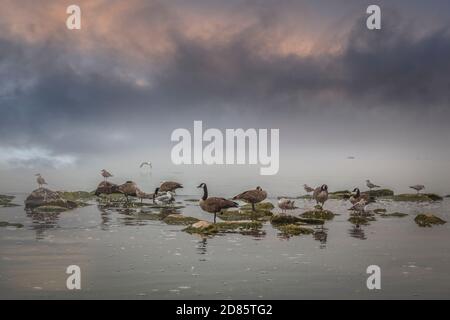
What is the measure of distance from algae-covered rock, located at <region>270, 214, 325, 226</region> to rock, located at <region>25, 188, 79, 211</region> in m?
19.8

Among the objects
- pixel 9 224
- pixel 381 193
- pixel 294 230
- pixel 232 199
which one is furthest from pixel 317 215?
pixel 381 193

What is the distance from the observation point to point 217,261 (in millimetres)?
26875

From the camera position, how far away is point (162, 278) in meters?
24.1

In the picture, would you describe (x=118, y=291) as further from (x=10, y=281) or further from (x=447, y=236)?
(x=447, y=236)

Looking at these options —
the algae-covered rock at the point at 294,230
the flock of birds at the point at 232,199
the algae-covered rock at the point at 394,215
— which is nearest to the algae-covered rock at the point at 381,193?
the flock of birds at the point at 232,199

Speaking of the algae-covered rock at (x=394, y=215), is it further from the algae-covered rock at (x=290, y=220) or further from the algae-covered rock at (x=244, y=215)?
the algae-covered rock at (x=244, y=215)

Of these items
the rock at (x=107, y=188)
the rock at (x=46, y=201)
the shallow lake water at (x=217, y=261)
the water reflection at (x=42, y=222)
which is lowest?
the shallow lake water at (x=217, y=261)

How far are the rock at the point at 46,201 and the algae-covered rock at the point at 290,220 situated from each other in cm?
1978

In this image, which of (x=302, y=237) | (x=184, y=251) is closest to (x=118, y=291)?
(x=184, y=251)

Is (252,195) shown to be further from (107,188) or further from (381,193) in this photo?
(381,193)

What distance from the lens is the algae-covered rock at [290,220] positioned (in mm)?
38844

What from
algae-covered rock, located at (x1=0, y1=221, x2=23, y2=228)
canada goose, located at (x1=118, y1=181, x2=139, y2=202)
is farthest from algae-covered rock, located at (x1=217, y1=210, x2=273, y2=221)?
algae-covered rock, located at (x1=0, y1=221, x2=23, y2=228)

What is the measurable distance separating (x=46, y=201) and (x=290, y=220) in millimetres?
23477

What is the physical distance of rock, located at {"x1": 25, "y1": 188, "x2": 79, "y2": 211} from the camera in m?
49.5
